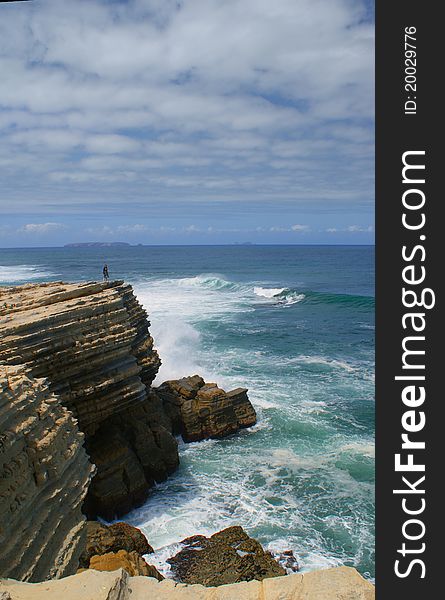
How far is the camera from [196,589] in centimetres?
402

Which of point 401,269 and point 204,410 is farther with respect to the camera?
point 204,410

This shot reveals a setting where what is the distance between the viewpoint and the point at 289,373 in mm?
22625

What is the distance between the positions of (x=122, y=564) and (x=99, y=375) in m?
4.67

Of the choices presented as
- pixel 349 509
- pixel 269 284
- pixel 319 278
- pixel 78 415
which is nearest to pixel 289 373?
pixel 349 509

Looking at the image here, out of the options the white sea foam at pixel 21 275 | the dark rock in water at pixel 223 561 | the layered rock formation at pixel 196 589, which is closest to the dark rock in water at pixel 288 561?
the dark rock in water at pixel 223 561

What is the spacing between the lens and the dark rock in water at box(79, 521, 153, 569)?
27.9ft

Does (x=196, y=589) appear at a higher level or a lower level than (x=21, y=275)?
higher

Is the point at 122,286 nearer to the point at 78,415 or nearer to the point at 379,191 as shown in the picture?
the point at 78,415

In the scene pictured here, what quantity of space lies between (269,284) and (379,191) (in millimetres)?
56679

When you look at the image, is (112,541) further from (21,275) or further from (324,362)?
(21,275)

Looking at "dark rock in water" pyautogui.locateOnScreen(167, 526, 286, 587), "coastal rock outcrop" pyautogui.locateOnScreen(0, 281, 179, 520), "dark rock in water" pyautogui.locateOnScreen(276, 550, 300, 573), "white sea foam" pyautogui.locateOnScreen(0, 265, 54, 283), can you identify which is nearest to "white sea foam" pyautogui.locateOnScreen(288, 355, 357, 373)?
"coastal rock outcrop" pyautogui.locateOnScreen(0, 281, 179, 520)

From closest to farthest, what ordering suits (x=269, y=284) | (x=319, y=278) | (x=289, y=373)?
1. (x=289, y=373)
2. (x=269, y=284)
3. (x=319, y=278)

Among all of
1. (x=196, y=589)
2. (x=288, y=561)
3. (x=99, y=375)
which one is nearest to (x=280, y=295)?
(x=99, y=375)

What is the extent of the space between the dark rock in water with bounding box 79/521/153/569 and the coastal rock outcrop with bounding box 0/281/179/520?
5.34 ft
